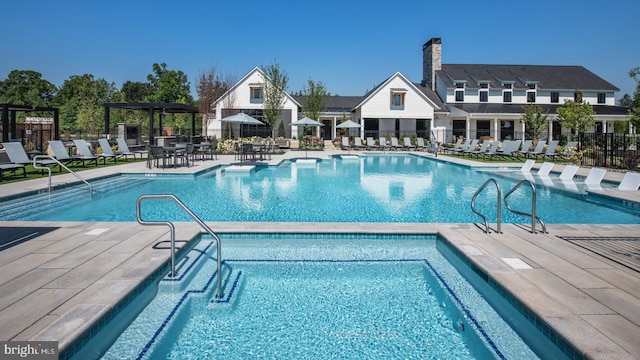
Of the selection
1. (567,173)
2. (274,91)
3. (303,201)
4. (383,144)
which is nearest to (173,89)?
(274,91)

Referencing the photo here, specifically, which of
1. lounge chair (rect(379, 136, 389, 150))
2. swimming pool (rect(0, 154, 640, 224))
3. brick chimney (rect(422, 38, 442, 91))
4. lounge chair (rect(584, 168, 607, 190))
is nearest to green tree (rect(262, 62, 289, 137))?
lounge chair (rect(379, 136, 389, 150))

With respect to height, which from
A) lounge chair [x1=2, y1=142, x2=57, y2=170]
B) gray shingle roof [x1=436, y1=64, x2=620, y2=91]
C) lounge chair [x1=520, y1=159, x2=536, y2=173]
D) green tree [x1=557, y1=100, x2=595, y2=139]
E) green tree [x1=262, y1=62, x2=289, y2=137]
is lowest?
lounge chair [x1=520, y1=159, x2=536, y2=173]

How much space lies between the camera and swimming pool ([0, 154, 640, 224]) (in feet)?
26.8

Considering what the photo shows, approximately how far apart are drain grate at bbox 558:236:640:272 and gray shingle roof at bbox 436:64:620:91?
3330 centimetres

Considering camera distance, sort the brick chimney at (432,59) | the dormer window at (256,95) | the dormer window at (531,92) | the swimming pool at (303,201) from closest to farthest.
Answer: the swimming pool at (303,201) → the dormer window at (256,95) → the dormer window at (531,92) → the brick chimney at (432,59)

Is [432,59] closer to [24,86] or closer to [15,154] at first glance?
[15,154]

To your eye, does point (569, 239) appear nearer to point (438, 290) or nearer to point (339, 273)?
point (438, 290)

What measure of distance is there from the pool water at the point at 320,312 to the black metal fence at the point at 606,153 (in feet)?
45.8

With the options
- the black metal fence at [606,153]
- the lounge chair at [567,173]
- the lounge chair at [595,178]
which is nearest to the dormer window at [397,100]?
the black metal fence at [606,153]

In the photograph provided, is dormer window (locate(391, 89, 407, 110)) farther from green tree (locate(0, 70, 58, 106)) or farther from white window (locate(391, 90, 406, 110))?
green tree (locate(0, 70, 58, 106))

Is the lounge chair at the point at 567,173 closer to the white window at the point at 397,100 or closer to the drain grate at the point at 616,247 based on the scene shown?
the drain grate at the point at 616,247

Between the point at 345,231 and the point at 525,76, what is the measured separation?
38.7 meters

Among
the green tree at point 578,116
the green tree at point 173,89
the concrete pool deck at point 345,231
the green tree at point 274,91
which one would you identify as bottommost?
the concrete pool deck at point 345,231

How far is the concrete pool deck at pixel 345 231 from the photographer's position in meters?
3.13
